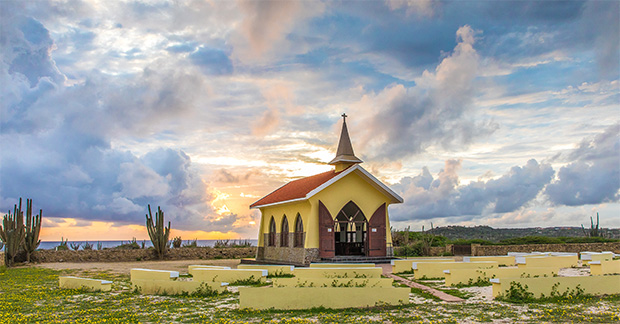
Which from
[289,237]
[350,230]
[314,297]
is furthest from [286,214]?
[314,297]

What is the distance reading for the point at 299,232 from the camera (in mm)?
24016

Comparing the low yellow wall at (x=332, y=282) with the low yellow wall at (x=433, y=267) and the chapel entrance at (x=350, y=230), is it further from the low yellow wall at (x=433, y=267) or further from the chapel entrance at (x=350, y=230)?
the chapel entrance at (x=350, y=230)

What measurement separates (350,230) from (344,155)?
200 inches

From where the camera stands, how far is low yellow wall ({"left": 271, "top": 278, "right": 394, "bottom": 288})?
44.7ft

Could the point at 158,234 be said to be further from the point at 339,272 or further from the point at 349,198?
the point at 339,272

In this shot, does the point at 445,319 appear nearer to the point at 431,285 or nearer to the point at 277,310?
the point at 277,310

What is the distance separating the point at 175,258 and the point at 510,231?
7446 cm

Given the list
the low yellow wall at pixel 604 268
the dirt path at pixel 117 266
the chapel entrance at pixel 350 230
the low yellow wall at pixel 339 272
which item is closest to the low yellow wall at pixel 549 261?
the low yellow wall at pixel 604 268

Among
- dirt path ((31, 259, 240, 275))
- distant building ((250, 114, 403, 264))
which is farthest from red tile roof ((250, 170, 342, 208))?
dirt path ((31, 259, 240, 275))

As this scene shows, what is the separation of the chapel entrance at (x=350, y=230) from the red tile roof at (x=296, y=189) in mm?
1824

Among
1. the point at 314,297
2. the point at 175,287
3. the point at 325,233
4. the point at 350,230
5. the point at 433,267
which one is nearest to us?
the point at 314,297

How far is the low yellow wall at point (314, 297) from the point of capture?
11688 millimetres

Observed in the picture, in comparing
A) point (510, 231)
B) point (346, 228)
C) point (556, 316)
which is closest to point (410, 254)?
point (346, 228)

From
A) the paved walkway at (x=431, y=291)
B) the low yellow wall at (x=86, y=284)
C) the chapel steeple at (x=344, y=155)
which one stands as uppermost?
the chapel steeple at (x=344, y=155)
